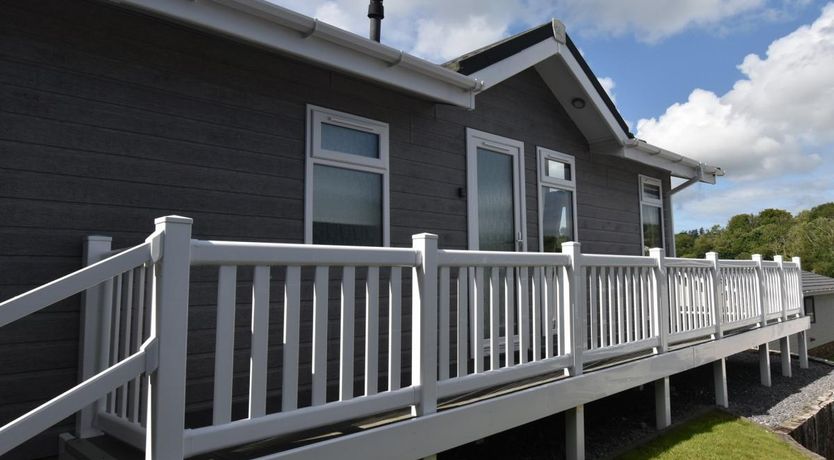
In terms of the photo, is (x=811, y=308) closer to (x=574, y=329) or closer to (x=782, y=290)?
(x=782, y=290)

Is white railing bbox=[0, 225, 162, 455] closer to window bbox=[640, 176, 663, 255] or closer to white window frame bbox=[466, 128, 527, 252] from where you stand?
white window frame bbox=[466, 128, 527, 252]

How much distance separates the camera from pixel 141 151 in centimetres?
298

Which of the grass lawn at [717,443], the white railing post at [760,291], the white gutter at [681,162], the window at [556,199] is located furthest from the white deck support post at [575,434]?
the white railing post at [760,291]

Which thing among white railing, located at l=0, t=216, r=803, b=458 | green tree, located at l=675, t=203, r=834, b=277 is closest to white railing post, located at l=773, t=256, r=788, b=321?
white railing, located at l=0, t=216, r=803, b=458

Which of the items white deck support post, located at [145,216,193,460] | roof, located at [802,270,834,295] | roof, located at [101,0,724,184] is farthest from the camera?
roof, located at [802,270,834,295]

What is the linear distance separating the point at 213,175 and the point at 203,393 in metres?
1.34

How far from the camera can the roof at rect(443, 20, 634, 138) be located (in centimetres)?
452

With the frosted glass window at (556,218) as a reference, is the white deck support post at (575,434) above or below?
below

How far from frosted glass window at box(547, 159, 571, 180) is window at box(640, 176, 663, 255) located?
1.90m

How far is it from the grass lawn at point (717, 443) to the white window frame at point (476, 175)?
83.2 inches

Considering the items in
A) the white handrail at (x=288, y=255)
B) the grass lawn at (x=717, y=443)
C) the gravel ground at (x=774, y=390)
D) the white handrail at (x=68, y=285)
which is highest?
the white handrail at (x=288, y=255)

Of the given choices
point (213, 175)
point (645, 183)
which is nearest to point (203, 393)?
point (213, 175)

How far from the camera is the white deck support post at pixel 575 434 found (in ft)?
11.5

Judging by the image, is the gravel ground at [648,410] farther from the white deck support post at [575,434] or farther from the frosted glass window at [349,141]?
the frosted glass window at [349,141]
